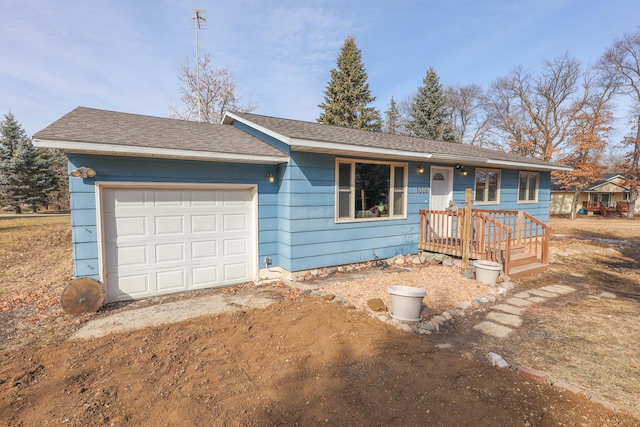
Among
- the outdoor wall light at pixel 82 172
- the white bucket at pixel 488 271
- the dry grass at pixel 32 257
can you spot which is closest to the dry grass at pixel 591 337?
the white bucket at pixel 488 271

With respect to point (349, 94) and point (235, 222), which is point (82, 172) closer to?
point (235, 222)

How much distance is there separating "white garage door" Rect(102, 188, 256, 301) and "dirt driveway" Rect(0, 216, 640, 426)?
113cm

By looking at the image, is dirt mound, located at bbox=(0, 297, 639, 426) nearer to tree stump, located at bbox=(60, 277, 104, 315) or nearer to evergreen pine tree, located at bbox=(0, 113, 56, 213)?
tree stump, located at bbox=(60, 277, 104, 315)

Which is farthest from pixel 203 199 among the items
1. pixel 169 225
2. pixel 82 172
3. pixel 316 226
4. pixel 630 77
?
pixel 630 77

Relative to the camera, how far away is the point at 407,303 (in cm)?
409

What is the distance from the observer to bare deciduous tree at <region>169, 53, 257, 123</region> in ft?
62.3

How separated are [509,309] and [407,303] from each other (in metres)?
2.00

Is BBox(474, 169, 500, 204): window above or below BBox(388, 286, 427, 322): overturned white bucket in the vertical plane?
above

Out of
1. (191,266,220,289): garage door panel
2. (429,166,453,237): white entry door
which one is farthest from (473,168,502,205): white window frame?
(191,266,220,289): garage door panel

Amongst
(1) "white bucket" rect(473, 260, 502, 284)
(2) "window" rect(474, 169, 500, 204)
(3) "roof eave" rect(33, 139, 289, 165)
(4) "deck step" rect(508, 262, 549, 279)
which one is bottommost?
(4) "deck step" rect(508, 262, 549, 279)

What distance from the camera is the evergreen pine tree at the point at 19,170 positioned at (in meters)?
20.7

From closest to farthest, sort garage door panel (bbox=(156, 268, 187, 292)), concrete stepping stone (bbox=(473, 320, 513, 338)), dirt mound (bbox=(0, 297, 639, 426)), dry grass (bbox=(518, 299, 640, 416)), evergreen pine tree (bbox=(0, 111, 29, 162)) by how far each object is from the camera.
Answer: dirt mound (bbox=(0, 297, 639, 426))
dry grass (bbox=(518, 299, 640, 416))
concrete stepping stone (bbox=(473, 320, 513, 338))
garage door panel (bbox=(156, 268, 187, 292))
evergreen pine tree (bbox=(0, 111, 29, 162))

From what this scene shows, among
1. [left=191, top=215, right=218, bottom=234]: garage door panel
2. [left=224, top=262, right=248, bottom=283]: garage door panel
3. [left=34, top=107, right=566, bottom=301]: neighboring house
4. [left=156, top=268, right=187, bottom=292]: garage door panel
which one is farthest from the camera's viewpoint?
[left=224, top=262, right=248, bottom=283]: garage door panel

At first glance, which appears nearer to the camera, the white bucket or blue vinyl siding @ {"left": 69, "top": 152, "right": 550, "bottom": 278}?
blue vinyl siding @ {"left": 69, "top": 152, "right": 550, "bottom": 278}
